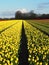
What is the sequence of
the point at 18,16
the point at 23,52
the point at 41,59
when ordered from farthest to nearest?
the point at 18,16
the point at 23,52
the point at 41,59

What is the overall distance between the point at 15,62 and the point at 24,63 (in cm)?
228

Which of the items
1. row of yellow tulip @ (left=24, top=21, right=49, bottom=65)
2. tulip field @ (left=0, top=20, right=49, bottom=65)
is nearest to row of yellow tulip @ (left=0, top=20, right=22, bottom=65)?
tulip field @ (left=0, top=20, right=49, bottom=65)

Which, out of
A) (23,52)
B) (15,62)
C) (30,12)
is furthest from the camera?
(30,12)

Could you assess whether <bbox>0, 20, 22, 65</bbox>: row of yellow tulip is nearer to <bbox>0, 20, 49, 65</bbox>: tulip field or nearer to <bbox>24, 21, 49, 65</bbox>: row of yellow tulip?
<bbox>0, 20, 49, 65</bbox>: tulip field

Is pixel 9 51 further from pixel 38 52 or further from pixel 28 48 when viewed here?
pixel 38 52

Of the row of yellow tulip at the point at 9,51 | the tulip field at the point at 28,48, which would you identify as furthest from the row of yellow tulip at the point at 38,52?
the row of yellow tulip at the point at 9,51

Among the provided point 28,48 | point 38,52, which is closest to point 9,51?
point 28,48

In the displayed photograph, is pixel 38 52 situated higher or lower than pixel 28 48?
higher

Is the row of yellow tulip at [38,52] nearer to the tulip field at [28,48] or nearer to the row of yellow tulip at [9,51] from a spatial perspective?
the tulip field at [28,48]

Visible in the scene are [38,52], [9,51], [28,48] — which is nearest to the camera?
[38,52]

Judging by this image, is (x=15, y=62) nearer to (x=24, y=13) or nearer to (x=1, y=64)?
(x=1, y=64)

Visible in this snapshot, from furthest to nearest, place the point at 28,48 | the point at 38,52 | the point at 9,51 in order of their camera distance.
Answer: the point at 28,48
the point at 9,51
the point at 38,52

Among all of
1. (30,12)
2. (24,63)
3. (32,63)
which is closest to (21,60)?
(24,63)

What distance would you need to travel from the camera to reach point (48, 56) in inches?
430
